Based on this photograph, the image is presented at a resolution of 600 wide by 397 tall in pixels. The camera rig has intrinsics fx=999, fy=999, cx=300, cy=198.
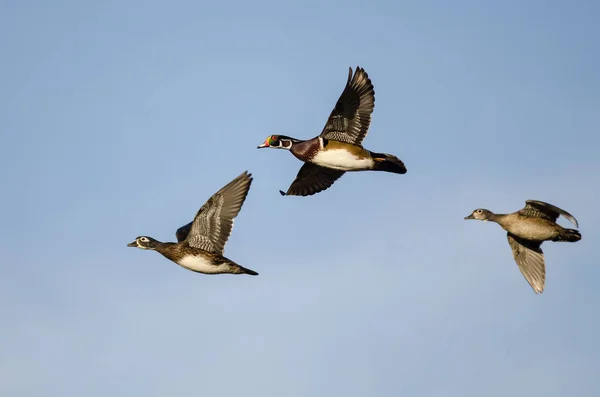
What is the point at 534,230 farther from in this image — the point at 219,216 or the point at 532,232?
the point at 219,216

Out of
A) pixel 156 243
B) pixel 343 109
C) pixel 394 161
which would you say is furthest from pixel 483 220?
pixel 156 243

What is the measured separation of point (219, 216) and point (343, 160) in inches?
149

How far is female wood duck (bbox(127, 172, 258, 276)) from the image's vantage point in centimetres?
1978

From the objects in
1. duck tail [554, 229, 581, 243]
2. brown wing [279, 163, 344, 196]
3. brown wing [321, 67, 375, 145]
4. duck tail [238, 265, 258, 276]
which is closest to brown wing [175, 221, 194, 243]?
duck tail [238, 265, 258, 276]

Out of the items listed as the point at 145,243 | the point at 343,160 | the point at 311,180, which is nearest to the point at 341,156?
the point at 343,160

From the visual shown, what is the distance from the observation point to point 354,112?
22.4m

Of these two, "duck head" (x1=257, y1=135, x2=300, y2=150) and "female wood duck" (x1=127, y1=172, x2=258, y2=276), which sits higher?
"duck head" (x1=257, y1=135, x2=300, y2=150)

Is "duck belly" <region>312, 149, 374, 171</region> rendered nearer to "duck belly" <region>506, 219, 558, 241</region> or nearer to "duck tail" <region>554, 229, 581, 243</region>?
"duck belly" <region>506, 219, 558, 241</region>

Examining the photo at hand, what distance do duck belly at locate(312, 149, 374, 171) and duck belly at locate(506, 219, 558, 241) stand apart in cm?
350

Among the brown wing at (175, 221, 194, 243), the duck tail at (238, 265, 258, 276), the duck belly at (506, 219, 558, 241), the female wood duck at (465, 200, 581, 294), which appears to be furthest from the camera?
the duck belly at (506, 219, 558, 241)

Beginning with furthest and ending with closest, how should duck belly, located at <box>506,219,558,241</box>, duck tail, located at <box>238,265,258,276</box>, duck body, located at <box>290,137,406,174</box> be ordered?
duck body, located at <box>290,137,406,174</box>
duck belly, located at <box>506,219,558,241</box>
duck tail, located at <box>238,265,258,276</box>

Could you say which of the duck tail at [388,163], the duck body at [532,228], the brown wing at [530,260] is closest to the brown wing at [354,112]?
the duck tail at [388,163]

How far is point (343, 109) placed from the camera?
2238 cm

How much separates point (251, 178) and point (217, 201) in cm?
82
